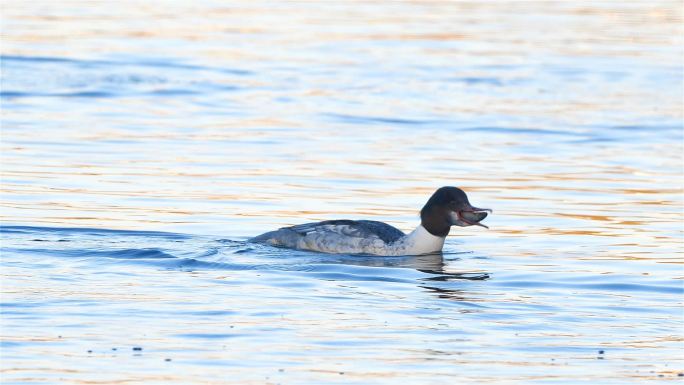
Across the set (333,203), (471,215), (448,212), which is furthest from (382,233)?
(333,203)

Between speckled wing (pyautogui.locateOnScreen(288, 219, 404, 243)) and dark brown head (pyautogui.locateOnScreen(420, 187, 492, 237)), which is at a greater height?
dark brown head (pyautogui.locateOnScreen(420, 187, 492, 237))

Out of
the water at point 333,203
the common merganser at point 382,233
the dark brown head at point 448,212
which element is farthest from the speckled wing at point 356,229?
the dark brown head at point 448,212

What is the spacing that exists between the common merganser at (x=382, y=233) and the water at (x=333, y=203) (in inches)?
8.5

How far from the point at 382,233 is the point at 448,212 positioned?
28.1 inches

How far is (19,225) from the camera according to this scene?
54.0 feet

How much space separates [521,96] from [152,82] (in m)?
7.32

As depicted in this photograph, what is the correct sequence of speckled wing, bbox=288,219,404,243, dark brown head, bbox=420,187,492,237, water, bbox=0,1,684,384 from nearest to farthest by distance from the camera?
1. water, bbox=0,1,684,384
2. speckled wing, bbox=288,219,404,243
3. dark brown head, bbox=420,187,492,237

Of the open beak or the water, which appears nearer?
the water

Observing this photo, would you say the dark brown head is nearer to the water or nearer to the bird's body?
the bird's body

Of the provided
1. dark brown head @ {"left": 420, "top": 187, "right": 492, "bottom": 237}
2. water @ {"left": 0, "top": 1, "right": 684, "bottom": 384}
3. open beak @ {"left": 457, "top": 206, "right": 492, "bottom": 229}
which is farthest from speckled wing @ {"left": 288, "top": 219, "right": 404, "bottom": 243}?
open beak @ {"left": 457, "top": 206, "right": 492, "bottom": 229}

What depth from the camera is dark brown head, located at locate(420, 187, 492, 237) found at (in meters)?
15.8

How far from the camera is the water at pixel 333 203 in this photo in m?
11.2

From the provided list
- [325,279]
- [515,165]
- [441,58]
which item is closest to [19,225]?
[325,279]

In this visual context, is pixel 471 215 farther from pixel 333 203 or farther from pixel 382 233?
pixel 333 203
